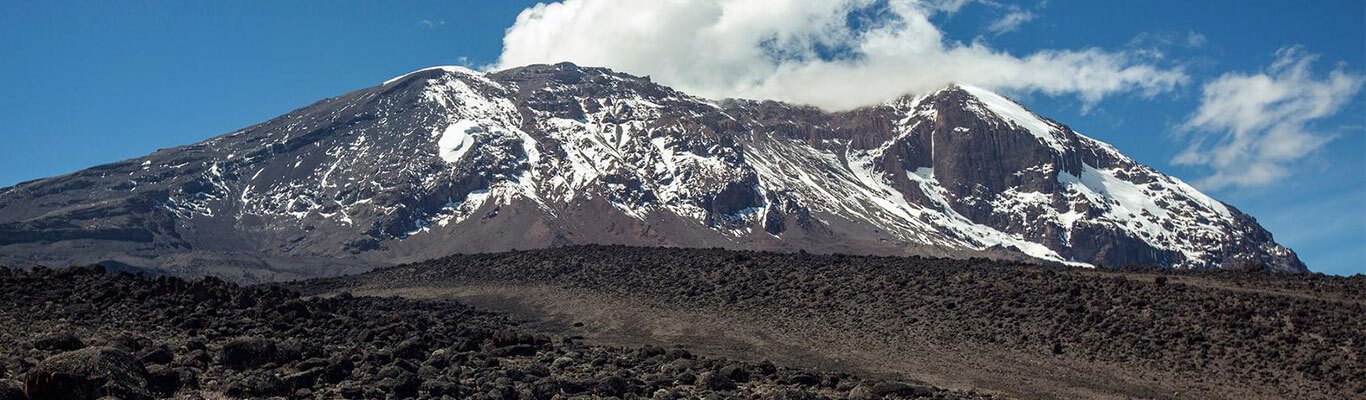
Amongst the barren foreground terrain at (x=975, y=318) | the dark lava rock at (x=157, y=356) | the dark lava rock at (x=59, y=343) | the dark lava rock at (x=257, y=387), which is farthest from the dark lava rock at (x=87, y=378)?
the barren foreground terrain at (x=975, y=318)

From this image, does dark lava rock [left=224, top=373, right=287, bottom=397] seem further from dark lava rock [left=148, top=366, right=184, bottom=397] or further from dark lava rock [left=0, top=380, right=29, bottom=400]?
dark lava rock [left=0, top=380, right=29, bottom=400]

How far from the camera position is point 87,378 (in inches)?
912

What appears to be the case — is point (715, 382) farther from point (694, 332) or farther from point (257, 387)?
point (694, 332)

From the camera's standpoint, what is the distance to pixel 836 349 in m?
45.5

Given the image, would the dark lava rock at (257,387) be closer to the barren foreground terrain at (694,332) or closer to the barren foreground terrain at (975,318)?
the barren foreground terrain at (694,332)

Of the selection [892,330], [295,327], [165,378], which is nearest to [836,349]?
[892,330]

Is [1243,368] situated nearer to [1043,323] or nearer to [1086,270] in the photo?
[1043,323]

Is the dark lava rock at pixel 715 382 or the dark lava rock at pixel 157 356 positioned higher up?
the dark lava rock at pixel 157 356

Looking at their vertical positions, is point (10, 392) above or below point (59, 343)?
below

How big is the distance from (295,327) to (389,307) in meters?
13.6

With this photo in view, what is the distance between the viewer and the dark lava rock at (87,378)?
22.6m

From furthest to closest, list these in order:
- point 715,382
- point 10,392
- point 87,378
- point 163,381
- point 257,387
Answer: point 715,382 → point 257,387 → point 163,381 → point 87,378 → point 10,392

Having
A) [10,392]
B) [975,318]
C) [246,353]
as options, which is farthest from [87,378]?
[975,318]

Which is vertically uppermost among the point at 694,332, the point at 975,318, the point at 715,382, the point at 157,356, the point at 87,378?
the point at 975,318
